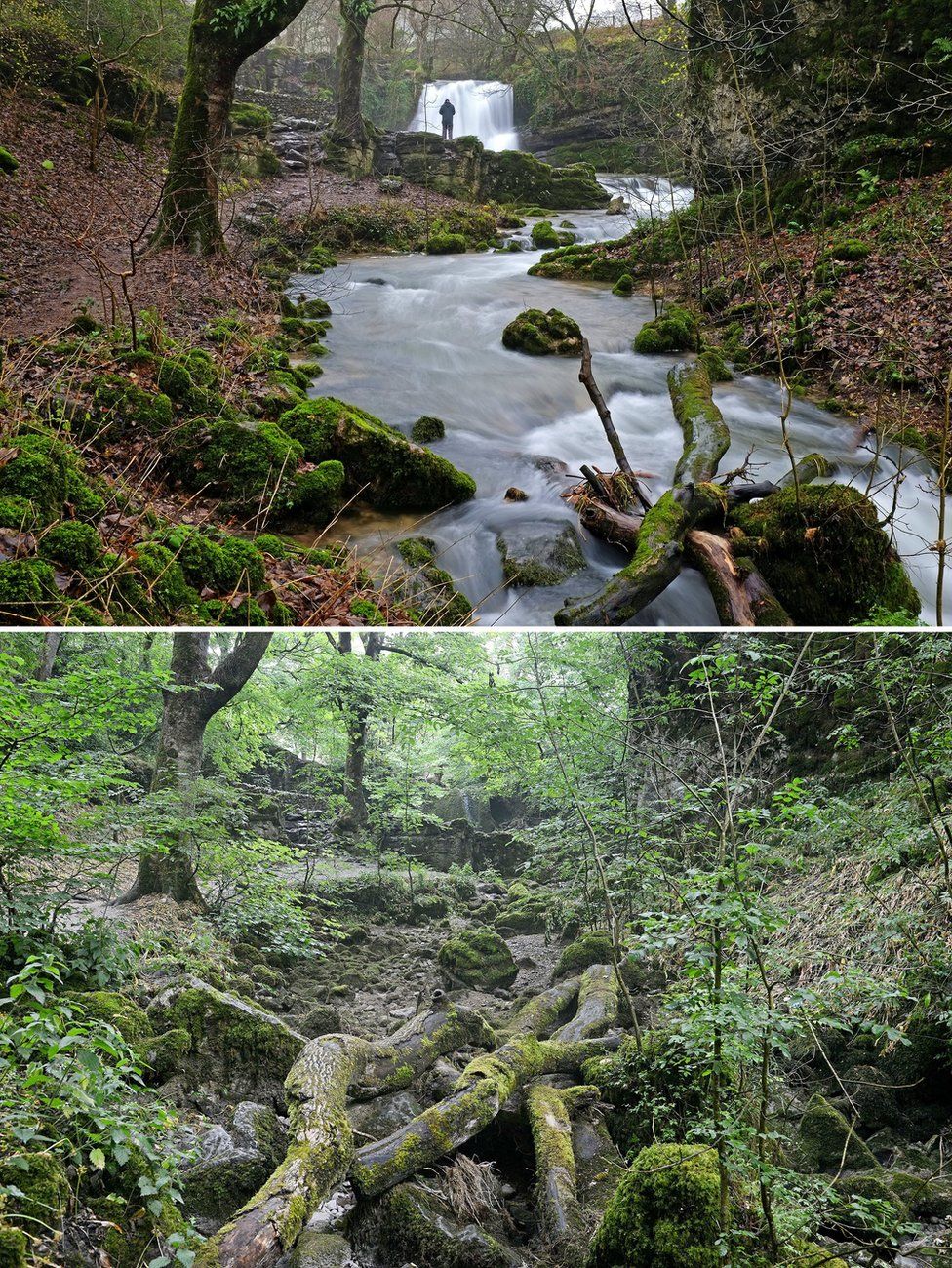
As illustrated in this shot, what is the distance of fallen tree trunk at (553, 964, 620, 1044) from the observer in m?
5.86

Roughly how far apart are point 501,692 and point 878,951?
2.84 metres

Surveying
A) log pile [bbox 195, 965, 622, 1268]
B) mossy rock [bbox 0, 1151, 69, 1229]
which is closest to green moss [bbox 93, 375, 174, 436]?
mossy rock [bbox 0, 1151, 69, 1229]

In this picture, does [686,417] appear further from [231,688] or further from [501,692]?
[231,688]

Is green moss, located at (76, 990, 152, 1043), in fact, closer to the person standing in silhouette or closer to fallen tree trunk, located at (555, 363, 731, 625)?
fallen tree trunk, located at (555, 363, 731, 625)

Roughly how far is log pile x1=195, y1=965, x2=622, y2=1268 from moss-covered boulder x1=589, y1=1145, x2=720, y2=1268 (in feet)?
2.20

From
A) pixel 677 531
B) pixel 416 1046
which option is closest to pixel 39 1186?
pixel 416 1046

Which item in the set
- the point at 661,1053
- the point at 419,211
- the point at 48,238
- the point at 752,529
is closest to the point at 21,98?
the point at 48,238

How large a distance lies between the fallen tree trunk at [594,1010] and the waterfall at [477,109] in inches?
1029

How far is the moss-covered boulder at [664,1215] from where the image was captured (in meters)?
3.29

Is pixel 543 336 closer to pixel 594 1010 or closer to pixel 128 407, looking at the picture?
pixel 128 407

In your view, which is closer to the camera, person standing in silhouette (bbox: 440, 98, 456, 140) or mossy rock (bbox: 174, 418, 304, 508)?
mossy rock (bbox: 174, 418, 304, 508)

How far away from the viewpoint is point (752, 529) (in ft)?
16.1

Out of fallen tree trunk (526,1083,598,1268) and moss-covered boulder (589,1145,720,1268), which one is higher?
moss-covered boulder (589,1145,720,1268)

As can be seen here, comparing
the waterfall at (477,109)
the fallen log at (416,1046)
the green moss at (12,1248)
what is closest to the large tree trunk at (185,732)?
the fallen log at (416,1046)
